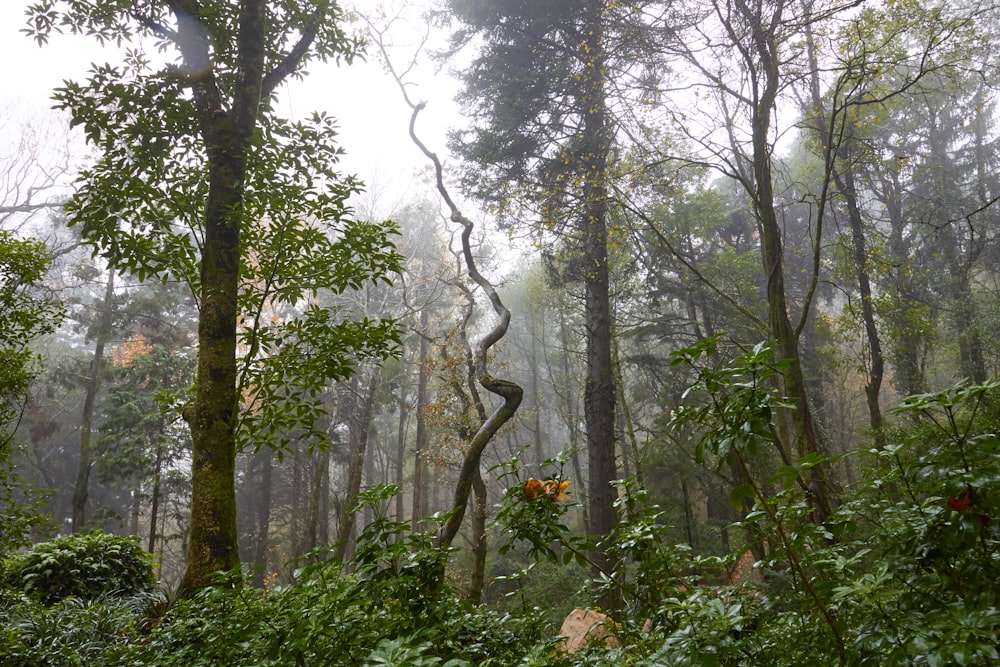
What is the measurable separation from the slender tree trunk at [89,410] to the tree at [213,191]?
1078 centimetres

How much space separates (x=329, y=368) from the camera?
4.05m

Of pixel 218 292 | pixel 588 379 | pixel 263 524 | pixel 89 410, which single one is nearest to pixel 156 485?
pixel 89 410

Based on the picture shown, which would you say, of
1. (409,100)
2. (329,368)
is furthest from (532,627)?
(409,100)

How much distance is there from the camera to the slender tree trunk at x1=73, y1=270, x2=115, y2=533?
12.6 m

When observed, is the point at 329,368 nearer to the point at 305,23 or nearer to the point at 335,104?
the point at 305,23

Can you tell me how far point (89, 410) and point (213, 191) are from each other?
12005 mm

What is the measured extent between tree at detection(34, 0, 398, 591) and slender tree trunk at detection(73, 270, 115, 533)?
1078 centimetres

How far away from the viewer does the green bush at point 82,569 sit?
5117mm

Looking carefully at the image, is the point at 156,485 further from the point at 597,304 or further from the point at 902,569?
the point at 902,569

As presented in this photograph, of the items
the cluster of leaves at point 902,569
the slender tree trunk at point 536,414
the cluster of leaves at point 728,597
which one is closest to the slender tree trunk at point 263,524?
the slender tree trunk at point 536,414

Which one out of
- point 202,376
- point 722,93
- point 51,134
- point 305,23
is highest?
point 51,134

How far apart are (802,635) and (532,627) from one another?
3.08 ft

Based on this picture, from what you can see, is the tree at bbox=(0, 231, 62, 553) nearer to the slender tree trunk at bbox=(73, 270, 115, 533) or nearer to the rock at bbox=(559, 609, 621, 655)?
the rock at bbox=(559, 609, 621, 655)

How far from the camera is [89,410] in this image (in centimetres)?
1318
